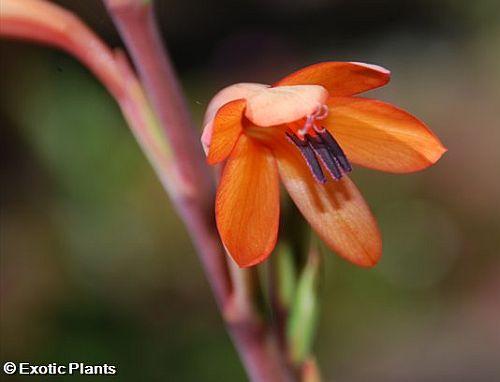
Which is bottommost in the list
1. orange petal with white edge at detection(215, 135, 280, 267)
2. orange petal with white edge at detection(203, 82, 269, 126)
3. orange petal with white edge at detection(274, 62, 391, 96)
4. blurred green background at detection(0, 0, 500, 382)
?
orange petal with white edge at detection(215, 135, 280, 267)

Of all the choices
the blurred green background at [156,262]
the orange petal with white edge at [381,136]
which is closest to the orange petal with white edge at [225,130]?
the orange petal with white edge at [381,136]

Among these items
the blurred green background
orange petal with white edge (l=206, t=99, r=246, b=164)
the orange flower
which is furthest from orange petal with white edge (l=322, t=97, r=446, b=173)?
the blurred green background

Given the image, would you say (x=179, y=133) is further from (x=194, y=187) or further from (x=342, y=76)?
(x=342, y=76)

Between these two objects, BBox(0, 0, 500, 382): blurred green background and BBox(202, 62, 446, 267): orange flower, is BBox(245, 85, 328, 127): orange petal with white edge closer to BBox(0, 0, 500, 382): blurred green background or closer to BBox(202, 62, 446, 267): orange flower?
BBox(202, 62, 446, 267): orange flower

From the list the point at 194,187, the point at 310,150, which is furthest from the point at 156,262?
the point at 310,150

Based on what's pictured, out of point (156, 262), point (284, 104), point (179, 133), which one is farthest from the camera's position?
point (156, 262)
